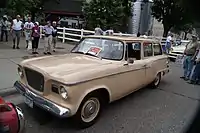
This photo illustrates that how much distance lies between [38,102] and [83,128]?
79 cm

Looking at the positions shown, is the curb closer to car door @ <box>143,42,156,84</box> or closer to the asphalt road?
the asphalt road

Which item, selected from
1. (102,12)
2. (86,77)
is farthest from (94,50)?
(102,12)

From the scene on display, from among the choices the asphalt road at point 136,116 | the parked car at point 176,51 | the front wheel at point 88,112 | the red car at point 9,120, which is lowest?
the asphalt road at point 136,116

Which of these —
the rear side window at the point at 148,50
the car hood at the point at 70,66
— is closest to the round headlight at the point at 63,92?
the car hood at the point at 70,66

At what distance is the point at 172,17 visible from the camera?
1144 mm

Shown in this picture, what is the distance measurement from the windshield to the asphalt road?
1022 millimetres

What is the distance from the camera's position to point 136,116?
4.14m

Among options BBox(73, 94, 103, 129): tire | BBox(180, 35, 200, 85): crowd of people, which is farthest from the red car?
BBox(180, 35, 200, 85): crowd of people

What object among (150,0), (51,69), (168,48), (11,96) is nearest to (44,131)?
(51,69)

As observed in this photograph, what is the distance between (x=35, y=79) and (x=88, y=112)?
0.99 metres

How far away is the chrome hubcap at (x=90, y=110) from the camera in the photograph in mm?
3541

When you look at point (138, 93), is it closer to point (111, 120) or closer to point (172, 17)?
point (111, 120)

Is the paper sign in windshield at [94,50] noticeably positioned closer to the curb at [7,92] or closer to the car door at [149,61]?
the car door at [149,61]

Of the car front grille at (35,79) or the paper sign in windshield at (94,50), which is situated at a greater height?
the paper sign in windshield at (94,50)
